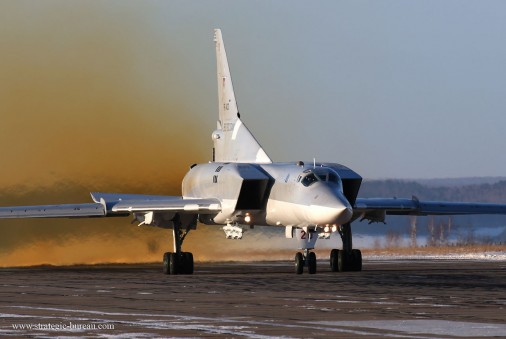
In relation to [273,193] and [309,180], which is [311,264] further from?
[273,193]

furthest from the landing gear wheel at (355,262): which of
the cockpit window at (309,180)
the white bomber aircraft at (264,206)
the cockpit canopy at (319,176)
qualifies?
the cockpit window at (309,180)

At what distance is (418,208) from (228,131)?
280 inches

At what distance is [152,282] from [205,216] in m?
10.3

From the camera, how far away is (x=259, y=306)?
2266cm

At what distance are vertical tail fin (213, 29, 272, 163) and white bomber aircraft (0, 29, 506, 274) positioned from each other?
0.23ft

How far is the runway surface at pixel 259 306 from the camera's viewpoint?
18.1 metres

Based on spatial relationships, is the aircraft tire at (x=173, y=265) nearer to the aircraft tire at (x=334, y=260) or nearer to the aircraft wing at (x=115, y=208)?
the aircraft wing at (x=115, y=208)

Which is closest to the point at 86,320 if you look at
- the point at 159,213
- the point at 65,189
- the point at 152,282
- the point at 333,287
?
the point at 333,287

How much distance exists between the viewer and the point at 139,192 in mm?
47969

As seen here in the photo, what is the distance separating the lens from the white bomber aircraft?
37.5 m

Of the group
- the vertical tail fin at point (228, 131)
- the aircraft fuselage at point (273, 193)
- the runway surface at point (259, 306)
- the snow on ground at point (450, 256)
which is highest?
the vertical tail fin at point (228, 131)

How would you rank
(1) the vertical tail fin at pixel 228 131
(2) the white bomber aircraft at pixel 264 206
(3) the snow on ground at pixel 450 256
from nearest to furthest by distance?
(2) the white bomber aircraft at pixel 264 206, (1) the vertical tail fin at pixel 228 131, (3) the snow on ground at pixel 450 256

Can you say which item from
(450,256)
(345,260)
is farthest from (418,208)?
(450,256)

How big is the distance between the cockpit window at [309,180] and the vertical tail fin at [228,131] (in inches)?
226
